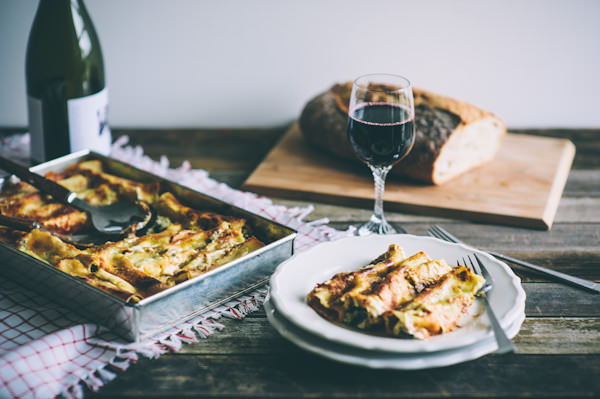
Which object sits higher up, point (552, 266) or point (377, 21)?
point (377, 21)

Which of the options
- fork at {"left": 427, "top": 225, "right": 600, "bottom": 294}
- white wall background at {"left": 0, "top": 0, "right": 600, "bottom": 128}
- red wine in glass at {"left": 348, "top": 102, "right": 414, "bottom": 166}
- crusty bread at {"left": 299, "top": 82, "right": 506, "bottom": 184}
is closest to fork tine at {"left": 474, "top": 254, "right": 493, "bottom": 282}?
fork at {"left": 427, "top": 225, "right": 600, "bottom": 294}

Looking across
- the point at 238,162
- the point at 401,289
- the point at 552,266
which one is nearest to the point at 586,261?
the point at 552,266

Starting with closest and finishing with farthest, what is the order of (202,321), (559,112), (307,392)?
1. (307,392)
2. (202,321)
3. (559,112)

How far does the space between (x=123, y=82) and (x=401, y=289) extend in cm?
167

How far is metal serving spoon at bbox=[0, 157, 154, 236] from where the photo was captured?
1476 mm

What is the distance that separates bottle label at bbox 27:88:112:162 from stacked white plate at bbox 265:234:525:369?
878 millimetres

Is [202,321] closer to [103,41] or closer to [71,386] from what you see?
[71,386]

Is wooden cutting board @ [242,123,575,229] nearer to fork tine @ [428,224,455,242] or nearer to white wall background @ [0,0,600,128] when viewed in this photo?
fork tine @ [428,224,455,242]

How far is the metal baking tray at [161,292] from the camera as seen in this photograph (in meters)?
1.08

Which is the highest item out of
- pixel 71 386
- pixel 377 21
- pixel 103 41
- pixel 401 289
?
pixel 377 21

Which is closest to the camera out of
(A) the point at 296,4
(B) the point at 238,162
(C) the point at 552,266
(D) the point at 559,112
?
(C) the point at 552,266

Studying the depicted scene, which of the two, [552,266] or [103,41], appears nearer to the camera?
[552,266]

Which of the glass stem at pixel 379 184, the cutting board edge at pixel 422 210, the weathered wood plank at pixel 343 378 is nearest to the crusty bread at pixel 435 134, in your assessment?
the cutting board edge at pixel 422 210

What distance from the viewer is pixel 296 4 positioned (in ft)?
7.45
